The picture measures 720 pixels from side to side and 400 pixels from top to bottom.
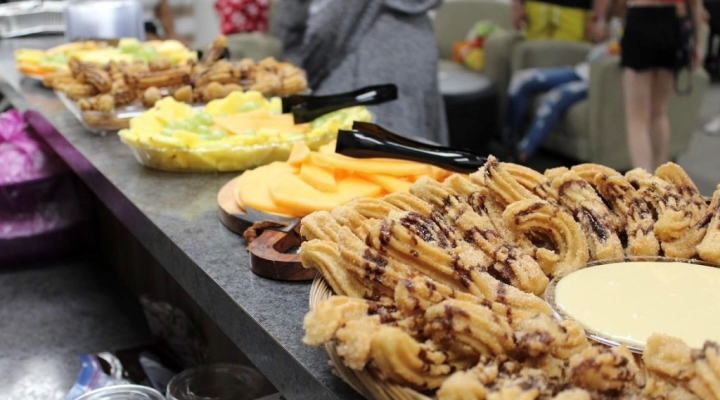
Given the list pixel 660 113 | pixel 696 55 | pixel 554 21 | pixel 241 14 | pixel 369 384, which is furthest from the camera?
pixel 241 14

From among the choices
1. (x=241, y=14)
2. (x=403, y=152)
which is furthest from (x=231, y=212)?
(x=241, y=14)

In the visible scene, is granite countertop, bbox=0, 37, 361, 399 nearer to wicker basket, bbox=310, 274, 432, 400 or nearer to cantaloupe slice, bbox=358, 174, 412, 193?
wicker basket, bbox=310, 274, 432, 400

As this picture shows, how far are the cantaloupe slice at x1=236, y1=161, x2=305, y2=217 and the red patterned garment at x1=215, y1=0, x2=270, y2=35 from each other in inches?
238

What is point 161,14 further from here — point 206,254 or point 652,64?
point 206,254

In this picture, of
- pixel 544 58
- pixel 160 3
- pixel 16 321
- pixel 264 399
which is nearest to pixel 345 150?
pixel 264 399

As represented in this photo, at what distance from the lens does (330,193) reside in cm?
144

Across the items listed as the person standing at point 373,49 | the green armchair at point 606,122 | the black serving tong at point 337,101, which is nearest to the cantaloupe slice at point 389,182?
the black serving tong at point 337,101

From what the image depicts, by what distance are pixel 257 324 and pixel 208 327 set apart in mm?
756

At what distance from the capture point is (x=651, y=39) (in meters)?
4.33

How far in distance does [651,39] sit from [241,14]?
4.11 m

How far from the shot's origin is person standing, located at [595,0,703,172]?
14.1 feet

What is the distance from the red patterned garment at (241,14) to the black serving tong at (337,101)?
5752 mm

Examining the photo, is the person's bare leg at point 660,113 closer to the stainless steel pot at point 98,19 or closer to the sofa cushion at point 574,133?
the sofa cushion at point 574,133

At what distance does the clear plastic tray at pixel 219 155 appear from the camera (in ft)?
5.62
